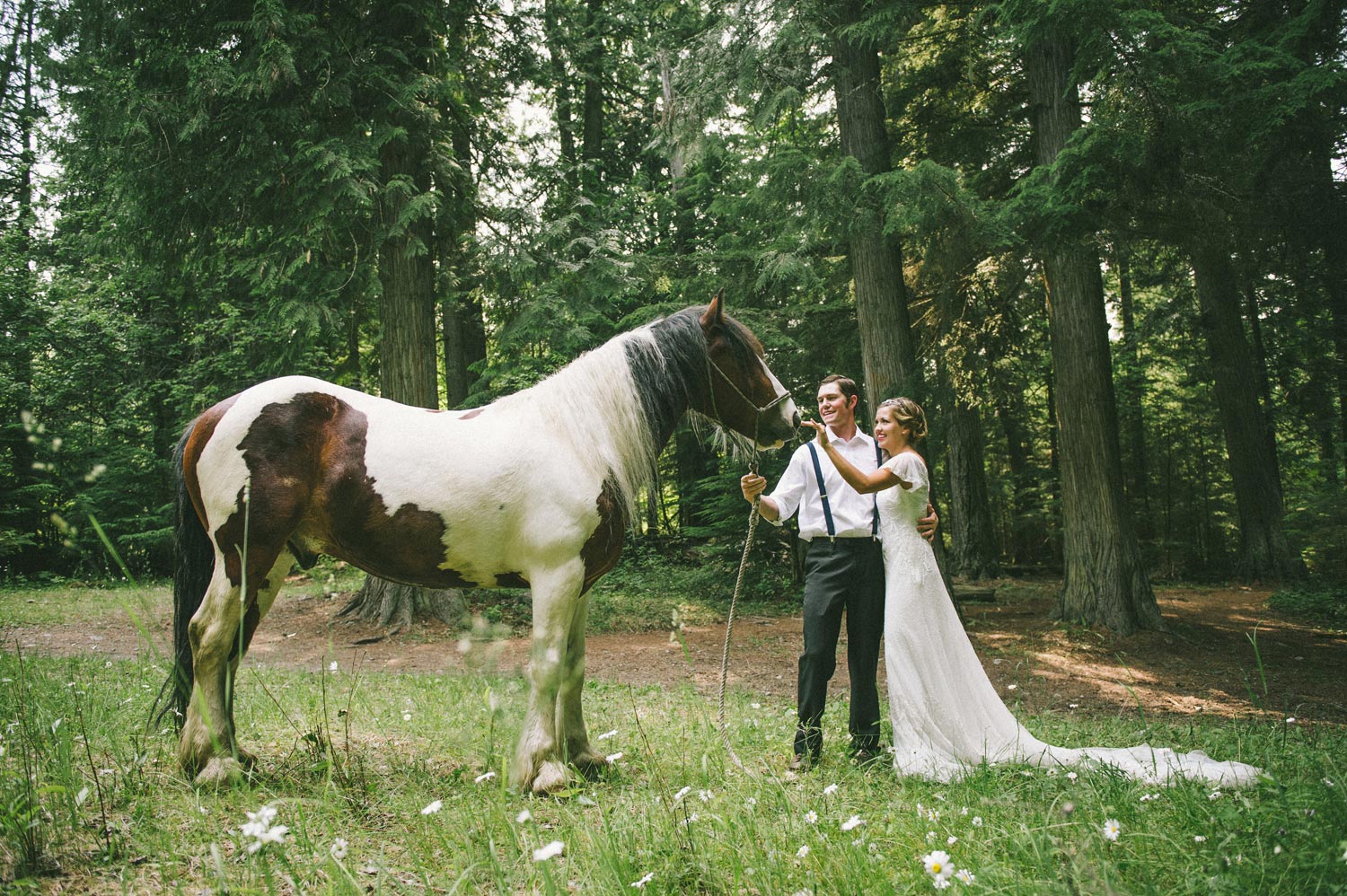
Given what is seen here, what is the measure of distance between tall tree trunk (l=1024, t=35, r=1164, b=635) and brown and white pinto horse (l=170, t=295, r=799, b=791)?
291 inches

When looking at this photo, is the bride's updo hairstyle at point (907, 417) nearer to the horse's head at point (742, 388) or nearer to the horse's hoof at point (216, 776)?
the horse's head at point (742, 388)

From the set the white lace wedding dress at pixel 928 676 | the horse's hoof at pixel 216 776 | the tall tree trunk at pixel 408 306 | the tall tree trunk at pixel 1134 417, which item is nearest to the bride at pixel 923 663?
the white lace wedding dress at pixel 928 676

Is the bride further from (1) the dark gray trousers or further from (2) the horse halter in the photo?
(2) the horse halter

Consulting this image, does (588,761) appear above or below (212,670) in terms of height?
below

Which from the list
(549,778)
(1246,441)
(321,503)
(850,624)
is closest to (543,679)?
(549,778)

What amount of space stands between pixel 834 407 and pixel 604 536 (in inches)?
61.0

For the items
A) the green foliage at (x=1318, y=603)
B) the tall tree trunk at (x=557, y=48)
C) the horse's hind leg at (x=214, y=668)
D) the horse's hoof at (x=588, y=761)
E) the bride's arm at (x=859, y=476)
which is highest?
the tall tree trunk at (x=557, y=48)

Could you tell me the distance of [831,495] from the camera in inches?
163

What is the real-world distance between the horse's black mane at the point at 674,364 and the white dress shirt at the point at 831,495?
2.19 ft

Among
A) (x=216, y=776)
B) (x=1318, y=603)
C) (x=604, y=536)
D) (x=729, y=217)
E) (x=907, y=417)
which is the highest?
(x=729, y=217)

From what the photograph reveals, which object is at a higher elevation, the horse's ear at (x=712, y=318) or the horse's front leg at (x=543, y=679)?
the horse's ear at (x=712, y=318)

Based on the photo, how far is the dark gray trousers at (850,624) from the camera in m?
4.01

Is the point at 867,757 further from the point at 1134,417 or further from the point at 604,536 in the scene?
the point at 1134,417

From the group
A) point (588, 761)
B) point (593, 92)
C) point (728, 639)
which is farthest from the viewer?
point (593, 92)
